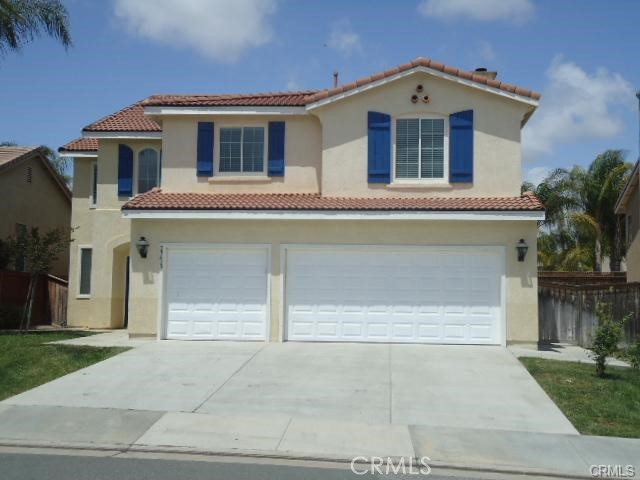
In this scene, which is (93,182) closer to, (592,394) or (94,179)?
(94,179)

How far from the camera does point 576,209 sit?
32.0 metres

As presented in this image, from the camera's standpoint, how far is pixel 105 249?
65.2ft

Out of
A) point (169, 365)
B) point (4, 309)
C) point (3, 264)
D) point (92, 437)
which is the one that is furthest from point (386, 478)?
point (3, 264)

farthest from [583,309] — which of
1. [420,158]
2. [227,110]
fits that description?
[227,110]

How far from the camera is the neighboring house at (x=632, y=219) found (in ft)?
75.1

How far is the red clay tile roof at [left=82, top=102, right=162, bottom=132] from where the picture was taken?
18.9 m

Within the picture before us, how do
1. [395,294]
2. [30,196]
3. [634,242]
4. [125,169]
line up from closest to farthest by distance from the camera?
1. [395,294]
2. [125,169]
3. [634,242]
4. [30,196]

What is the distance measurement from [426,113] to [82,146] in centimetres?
1091

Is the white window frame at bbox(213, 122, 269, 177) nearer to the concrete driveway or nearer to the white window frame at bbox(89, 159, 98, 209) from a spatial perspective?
the concrete driveway

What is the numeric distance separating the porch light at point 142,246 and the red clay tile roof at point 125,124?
4.73 m

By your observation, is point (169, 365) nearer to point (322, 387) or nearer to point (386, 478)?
point (322, 387)

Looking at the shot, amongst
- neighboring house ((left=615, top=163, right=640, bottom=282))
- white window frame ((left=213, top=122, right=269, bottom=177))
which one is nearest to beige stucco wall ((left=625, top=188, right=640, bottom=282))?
neighboring house ((left=615, top=163, right=640, bottom=282))

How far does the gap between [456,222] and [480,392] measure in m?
4.92

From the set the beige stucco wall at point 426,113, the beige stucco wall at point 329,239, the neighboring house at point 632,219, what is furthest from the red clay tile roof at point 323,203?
the neighboring house at point 632,219
